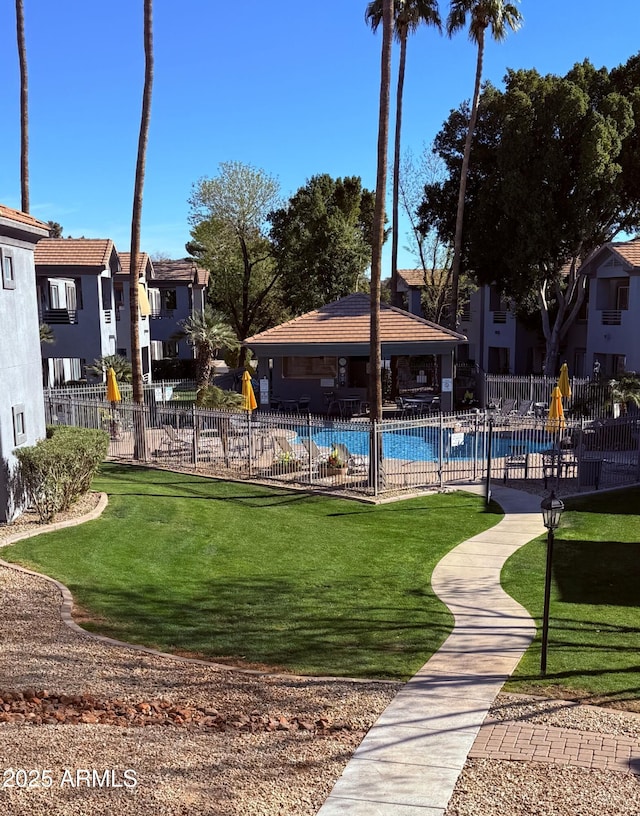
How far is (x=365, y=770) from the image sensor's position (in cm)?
688

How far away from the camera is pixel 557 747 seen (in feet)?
23.9

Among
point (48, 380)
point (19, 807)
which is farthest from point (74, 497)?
A: point (48, 380)

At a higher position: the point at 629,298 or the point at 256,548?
the point at 629,298

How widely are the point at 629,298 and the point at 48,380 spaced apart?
1001 inches

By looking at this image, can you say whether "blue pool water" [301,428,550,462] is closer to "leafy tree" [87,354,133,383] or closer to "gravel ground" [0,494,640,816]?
"leafy tree" [87,354,133,383]

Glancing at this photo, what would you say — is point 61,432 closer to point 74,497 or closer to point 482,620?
point 74,497

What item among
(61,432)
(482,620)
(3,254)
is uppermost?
(3,254)

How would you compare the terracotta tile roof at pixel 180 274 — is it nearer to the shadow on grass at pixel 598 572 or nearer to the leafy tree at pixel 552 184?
the leafy tree at pixel 552 184

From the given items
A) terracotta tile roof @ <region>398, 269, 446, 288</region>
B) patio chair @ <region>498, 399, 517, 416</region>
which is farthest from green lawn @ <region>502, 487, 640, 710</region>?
terracotta tile roof @ <region>398, 269, 446, 288</region>

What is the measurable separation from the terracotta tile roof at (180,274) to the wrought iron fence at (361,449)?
71.6ft

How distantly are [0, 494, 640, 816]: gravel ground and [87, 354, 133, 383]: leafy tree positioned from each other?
2278cm

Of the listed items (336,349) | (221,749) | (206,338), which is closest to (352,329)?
(336,349)

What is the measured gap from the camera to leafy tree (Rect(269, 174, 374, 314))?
1740 inches

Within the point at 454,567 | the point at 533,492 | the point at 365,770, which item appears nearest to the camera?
the point at 365,770
